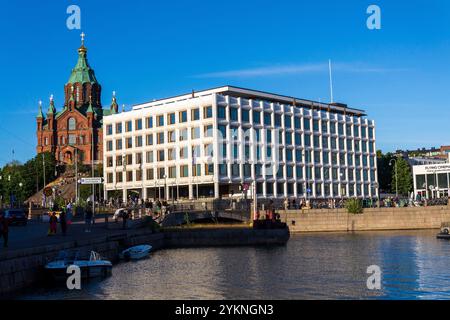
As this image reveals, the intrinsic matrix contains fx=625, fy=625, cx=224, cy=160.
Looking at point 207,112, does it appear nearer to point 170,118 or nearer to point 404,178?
point 170,118

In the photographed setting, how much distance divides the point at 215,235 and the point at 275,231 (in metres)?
6.73

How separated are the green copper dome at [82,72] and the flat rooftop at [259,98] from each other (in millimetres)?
54323

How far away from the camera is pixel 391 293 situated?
107 ft

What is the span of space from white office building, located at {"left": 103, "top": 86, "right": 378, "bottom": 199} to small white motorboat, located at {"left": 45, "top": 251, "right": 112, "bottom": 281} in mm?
64578

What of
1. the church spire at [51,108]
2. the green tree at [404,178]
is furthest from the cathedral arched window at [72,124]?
the green tree at [404,178]

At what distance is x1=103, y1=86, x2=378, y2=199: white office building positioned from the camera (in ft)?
374

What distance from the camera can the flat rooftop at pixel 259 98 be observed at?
4855 inches

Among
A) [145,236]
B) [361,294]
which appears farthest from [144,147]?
[361,294]

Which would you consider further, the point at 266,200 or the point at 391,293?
the point at 266,200

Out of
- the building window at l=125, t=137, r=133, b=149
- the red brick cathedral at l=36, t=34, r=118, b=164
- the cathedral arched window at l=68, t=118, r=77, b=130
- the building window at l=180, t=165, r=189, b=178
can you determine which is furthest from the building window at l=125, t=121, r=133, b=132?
the cathedral arched window at l=68, t=118, r=77, b=130

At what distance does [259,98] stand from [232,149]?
19.5 meters

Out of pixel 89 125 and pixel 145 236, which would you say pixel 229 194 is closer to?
pixel 145 236

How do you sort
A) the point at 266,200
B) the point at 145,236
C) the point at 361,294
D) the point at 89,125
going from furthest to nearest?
the point at 89,125 → the point at 266,200 → the point at 145,236 → the point at 361,294

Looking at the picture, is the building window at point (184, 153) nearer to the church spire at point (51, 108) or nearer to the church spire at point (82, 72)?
the church spire at point (51, 108)
